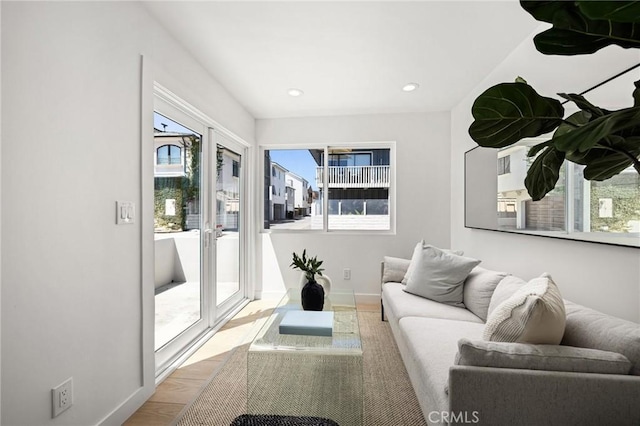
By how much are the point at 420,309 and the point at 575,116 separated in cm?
165

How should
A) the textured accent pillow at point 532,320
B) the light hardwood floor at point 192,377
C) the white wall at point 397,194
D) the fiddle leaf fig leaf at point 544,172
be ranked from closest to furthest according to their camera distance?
1. the fiddle leaf fig leaf at point 544,172
2. the textured accent pillow at point 532,320
3. the light hardwood floor at point 192,377
4. the white wall at point 397,194

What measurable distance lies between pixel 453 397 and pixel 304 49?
235cm

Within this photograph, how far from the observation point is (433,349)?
160 centimetres

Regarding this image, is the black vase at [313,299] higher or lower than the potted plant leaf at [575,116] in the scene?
lower

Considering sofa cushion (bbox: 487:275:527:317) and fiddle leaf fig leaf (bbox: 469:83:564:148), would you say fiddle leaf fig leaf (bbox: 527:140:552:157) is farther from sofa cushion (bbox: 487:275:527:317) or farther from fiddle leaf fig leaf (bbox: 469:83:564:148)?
sofa cushion (bbox: 487:275:527:317)

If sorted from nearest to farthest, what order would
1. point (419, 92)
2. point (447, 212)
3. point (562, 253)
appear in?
1. point (562, 253)
2. point (419, 92)
3. point (447, 212)

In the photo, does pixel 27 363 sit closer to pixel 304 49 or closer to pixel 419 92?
pixel 304 49

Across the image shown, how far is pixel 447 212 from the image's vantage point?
3.74 meters

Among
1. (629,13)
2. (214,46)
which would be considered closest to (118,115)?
(214,46)

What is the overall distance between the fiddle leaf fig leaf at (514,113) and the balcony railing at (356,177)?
3.10 m

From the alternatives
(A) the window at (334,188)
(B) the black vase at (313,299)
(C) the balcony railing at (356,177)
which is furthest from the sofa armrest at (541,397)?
(C) the balcony railing at (356,177)

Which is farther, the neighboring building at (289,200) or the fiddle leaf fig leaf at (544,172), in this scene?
the neighboring building at (289,200)

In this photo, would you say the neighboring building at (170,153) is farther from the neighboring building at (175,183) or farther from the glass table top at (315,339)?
the glass table top at (315,339)

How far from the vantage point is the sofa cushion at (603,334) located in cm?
113
